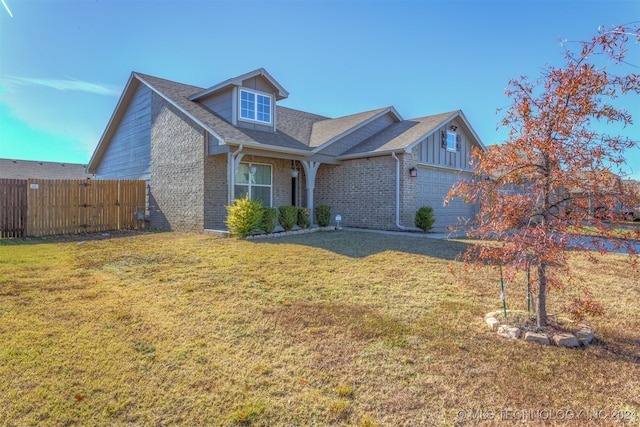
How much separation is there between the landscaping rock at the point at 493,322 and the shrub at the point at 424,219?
352 inches

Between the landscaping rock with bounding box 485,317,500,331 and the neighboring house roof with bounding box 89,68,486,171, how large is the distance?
8811 millimetres

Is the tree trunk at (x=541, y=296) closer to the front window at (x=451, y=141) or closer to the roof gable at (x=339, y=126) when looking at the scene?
the roof gable at (x=339, y=126)

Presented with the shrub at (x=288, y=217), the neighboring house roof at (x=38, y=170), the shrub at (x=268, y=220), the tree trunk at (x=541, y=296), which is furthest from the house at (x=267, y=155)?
the neighboring house roof at (x=38, y=170)

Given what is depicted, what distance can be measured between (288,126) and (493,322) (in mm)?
13023

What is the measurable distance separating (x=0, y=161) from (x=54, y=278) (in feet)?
93.6

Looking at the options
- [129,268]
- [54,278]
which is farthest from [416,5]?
[54,278]

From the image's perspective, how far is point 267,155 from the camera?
12.2 meters

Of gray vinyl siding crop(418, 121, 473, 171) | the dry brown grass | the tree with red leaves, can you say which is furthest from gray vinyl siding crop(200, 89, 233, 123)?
the tree with red leaves

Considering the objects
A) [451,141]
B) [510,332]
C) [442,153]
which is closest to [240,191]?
[442,153]

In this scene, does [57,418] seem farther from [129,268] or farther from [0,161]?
[0,161]

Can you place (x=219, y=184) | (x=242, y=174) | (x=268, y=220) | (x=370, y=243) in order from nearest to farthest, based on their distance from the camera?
1. (x=370, y=243)
2. (x=268, y=220)
3. (x=219, y=184)
4. (x=242, y=174)

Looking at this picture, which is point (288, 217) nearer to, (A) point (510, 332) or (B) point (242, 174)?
(B) point (242, 174)

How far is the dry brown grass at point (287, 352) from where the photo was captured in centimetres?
253

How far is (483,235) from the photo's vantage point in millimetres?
4145
